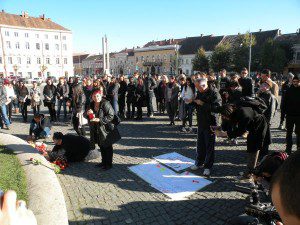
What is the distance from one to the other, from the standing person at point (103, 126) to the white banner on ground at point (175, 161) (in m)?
1.40

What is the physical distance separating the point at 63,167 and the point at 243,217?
428cm

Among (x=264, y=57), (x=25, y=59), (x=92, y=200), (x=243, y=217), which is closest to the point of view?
(x=243, y=217)

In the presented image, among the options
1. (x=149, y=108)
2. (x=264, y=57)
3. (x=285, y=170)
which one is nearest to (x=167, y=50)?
(x=264, y=57)

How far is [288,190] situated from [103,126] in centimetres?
524

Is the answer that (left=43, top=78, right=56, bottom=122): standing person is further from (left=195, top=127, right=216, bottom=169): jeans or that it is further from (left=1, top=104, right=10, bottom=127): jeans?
(left=195, top=127, right=216, bottom=169): jeans

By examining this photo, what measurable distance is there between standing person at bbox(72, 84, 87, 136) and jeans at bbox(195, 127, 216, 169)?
14.2ft

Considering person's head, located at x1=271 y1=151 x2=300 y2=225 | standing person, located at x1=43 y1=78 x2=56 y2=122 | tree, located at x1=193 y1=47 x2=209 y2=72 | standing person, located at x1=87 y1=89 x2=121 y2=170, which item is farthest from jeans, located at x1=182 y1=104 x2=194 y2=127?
tree, located at x1=193 y1=47 x2=209 y2=72

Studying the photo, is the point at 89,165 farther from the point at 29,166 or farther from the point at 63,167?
the point at 29,166

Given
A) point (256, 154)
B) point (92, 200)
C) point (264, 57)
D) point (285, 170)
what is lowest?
point (92, 200)

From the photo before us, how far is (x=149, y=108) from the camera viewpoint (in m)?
12.5

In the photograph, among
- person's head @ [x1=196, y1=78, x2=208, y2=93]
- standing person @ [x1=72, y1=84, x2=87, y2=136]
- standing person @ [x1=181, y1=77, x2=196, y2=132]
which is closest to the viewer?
person's head @ [x1=196, y1=78, x2=208, y2=93]

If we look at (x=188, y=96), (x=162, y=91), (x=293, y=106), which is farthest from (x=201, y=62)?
(x=293, y=106)

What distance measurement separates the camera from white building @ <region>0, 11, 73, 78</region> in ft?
198

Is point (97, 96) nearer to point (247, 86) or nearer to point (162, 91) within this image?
point (247, 86)
